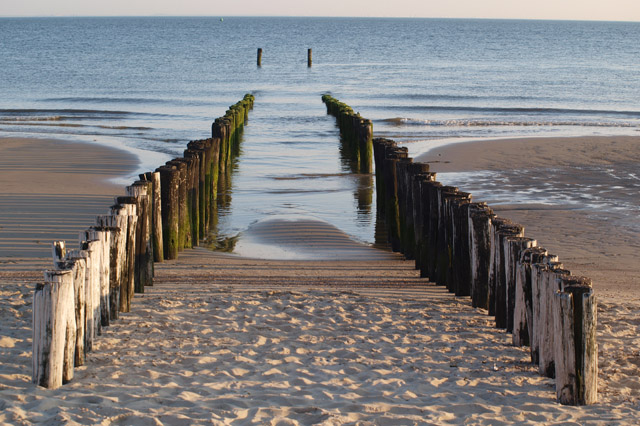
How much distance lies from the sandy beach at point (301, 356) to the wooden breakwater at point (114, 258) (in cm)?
16

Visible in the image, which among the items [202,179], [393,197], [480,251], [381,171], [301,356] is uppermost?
[381,171]

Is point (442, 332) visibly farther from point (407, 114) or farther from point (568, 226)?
point (407, 114)

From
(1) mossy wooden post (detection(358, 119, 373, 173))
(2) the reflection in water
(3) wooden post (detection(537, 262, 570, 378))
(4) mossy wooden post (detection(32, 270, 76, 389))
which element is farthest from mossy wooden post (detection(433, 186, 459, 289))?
(1) mossy wooden post (detection(358, 119, 373, 173))

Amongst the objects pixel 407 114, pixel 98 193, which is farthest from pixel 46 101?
pixel 98 193

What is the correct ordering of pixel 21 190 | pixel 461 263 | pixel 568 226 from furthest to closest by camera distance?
pixel 21 190 < pixel 568 226 < pixel 461 263

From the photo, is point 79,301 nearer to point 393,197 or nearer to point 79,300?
point 79,300

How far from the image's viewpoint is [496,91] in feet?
130

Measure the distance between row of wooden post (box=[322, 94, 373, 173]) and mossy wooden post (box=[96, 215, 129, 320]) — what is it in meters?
9.62

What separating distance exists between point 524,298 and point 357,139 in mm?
11623

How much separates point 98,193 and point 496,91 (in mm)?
30560

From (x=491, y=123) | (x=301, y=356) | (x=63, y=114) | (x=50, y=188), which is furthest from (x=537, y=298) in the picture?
(x=63, y=114)

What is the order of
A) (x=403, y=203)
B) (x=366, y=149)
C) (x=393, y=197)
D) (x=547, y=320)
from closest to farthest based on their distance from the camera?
(x=547, y=320) → (x=403, y=203) → (x=393, y=197) → (x=366, y=149)

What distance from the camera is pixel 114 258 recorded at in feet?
20.7

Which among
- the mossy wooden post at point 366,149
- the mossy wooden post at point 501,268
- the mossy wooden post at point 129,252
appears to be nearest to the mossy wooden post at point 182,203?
the mossy wooden post at point 129,252
